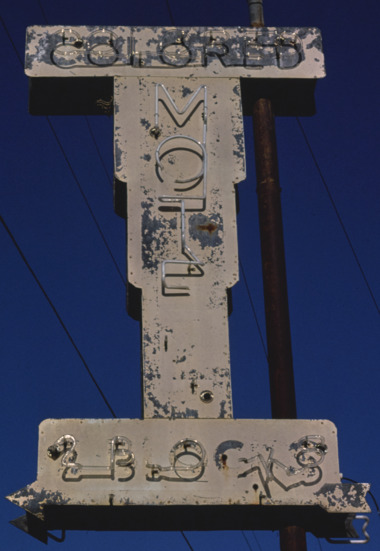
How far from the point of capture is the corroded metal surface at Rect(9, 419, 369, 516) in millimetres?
7992

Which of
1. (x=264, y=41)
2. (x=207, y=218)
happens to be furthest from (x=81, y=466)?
(x=264, y=41)

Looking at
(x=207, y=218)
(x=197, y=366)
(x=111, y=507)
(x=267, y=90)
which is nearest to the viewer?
(x=111, y=507)

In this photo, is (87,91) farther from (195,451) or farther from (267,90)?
(195,451)

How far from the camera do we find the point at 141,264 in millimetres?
8859

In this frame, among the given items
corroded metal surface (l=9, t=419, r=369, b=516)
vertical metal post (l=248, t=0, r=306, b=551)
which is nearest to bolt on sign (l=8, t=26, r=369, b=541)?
corroded metal surface (l=9, t=419, r=369, b=516)

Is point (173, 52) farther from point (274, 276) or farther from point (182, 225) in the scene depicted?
point (274, 276)

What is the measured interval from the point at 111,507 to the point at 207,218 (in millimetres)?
2470

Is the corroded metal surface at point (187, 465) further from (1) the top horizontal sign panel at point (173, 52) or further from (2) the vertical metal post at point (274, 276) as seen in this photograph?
(1) the top horizontal sign panel at point (173, 52)

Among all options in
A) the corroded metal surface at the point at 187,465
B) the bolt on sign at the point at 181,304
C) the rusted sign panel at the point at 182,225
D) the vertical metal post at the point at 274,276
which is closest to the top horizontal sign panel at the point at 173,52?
the bolt on sign at the point at 181,304

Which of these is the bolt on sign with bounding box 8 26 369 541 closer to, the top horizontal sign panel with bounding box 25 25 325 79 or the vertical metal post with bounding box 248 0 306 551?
the top horizontal sign panel with bounding box 25 25 325 79

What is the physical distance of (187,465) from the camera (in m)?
8.09

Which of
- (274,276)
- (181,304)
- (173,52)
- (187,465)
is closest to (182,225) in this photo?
(181,304)

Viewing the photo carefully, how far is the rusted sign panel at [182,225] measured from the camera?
27.7 ft

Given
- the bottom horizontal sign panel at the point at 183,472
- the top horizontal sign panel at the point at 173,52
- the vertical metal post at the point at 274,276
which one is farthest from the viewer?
the top horizontal sign panel at the point at 173,52
